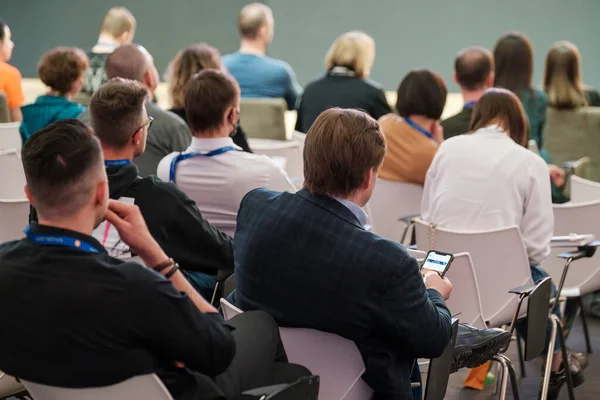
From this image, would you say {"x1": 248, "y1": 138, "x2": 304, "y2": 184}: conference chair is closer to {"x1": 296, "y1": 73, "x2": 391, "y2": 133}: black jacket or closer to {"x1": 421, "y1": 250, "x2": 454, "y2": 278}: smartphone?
{"x1": 296, "y1": 73, "x2": 391, "y2": 133}: black jacket

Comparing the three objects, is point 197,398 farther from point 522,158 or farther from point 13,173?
point 13,173

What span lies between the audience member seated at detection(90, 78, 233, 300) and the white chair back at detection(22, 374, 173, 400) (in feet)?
3.37

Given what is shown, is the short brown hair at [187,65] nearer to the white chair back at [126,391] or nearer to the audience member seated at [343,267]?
the audience member seated at [343,267]

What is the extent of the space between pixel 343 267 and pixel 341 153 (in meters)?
0.31

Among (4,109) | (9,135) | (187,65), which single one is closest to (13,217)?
(187,65)

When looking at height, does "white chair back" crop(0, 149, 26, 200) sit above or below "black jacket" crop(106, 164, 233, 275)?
below

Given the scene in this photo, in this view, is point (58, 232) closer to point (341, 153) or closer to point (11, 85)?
point (341, 153)

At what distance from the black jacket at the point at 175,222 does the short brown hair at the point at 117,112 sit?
0.16m

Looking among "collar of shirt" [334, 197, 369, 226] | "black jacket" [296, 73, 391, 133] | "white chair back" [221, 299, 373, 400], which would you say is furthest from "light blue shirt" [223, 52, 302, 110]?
"white chair back" [221, 299, 373, 400]

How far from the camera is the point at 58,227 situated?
202cm

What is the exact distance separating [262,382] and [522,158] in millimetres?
1815

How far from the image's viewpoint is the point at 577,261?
4.27 meters

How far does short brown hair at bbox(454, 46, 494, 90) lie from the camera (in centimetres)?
531

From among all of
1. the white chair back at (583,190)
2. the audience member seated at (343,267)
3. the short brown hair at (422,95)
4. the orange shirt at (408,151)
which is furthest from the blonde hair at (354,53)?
the audience member seated at (343,267)
